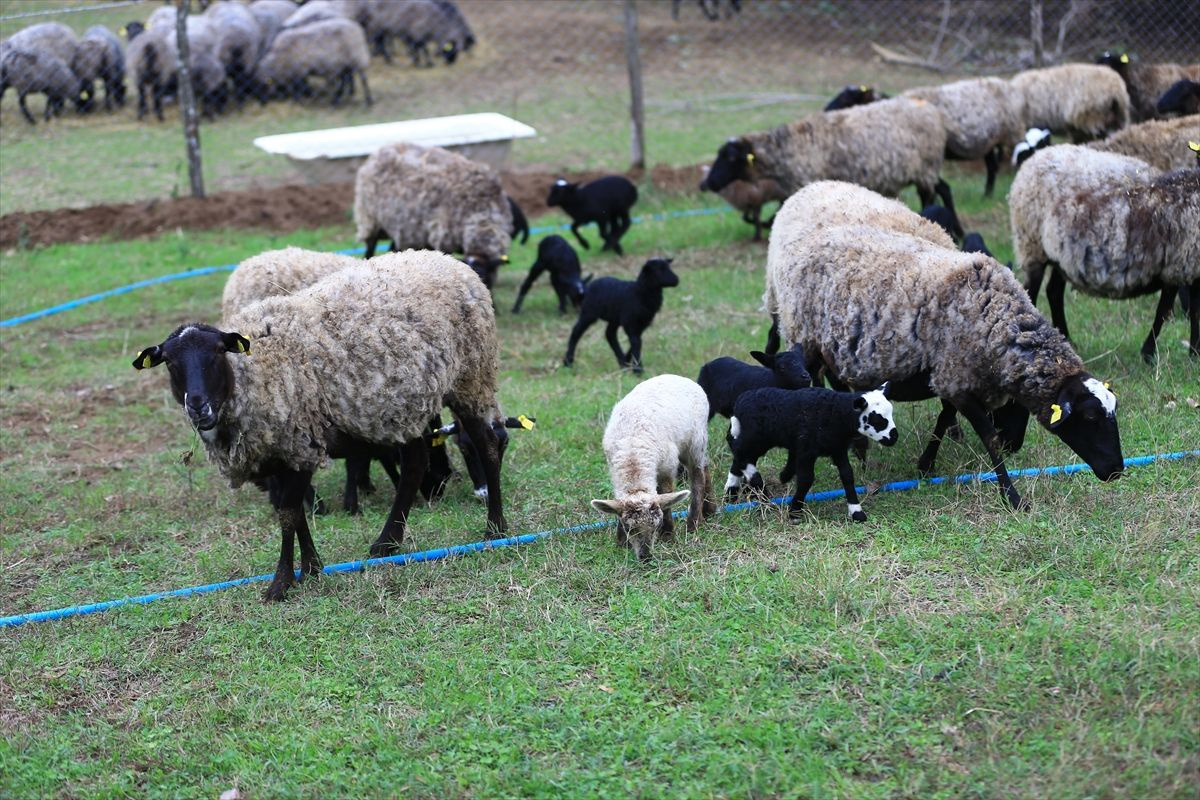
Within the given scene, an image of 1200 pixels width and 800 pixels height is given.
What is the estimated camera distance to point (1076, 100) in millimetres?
13352

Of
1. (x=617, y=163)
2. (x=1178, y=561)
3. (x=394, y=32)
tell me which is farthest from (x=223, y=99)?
(x=1178, y=561)

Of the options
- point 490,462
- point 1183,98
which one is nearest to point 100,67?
point 1183,98

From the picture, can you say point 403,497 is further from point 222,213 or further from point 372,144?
point 222,213

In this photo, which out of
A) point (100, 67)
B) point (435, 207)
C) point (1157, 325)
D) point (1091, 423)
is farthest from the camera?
point (100, 67)

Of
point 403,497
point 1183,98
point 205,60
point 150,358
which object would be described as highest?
point 205,60

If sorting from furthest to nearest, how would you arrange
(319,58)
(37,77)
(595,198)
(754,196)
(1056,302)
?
(319,58)
(37,77)
(754,196)
(595,198)
(1056,302)

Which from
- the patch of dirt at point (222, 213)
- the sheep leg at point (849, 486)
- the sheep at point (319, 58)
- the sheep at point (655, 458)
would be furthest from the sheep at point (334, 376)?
the sheep at point (319, 58)

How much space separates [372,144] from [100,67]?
10.9 m

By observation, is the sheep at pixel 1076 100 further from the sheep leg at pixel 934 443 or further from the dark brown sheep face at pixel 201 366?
the dark brown sheep face at pixel 201 366

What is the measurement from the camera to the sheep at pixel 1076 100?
13359mm

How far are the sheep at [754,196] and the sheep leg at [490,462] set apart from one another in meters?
6.73

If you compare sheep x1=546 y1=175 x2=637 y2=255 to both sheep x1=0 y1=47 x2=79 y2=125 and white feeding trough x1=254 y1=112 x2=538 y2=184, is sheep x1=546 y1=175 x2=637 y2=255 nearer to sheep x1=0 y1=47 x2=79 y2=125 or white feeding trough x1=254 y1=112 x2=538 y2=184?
white feeding trough x1=254 y1=112 x2=538 y2=184

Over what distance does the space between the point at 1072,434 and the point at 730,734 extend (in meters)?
2.64

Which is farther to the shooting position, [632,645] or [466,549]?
[466,549]
